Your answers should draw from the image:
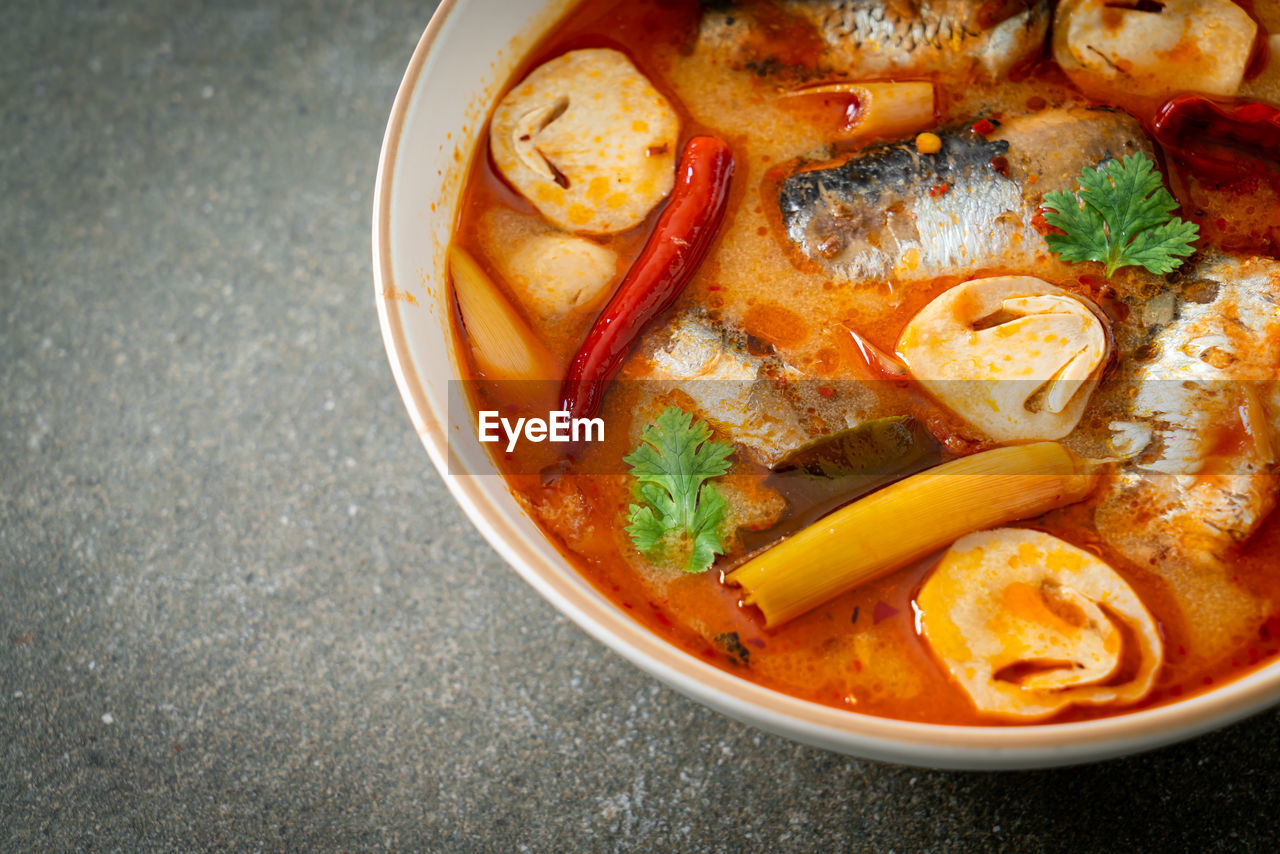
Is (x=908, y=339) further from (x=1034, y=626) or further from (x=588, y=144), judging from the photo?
(x=588, y=144)

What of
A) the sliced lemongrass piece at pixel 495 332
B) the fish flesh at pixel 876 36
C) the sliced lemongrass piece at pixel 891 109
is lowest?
the sliced lemongrass piece at pixel 495 332

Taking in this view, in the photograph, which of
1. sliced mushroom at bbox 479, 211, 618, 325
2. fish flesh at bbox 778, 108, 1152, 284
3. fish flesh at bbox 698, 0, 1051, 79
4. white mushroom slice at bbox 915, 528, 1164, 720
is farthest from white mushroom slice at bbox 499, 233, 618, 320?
white mushroom slice at bbox 915, 528, 1164, 720

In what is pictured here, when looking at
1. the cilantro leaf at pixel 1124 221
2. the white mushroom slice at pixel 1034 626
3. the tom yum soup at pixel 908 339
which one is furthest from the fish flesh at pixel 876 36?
the white mushroom slice at pixel 1034 626

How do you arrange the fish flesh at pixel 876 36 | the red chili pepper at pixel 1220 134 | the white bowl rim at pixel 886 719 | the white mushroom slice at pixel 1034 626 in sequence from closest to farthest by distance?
1. the white bowl rim at pixel 886 719
2. the white mushroom slice at pixel 1034 626
3. the red chili pepper at pixel 1220 134
4. the fish flesh at pixel 876 36

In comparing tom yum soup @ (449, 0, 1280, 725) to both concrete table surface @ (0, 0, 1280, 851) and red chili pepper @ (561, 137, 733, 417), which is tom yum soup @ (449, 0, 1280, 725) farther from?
concrete table surface @ (0, 0, 1280, 851)

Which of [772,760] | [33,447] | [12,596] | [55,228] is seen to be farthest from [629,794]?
[55,228]

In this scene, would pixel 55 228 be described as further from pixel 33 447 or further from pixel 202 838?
pixel 202 838

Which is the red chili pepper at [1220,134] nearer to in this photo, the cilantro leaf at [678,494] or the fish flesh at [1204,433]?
the fish flesh at [1204,433]

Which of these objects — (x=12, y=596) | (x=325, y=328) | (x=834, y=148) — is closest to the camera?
(x=834, y=148)
